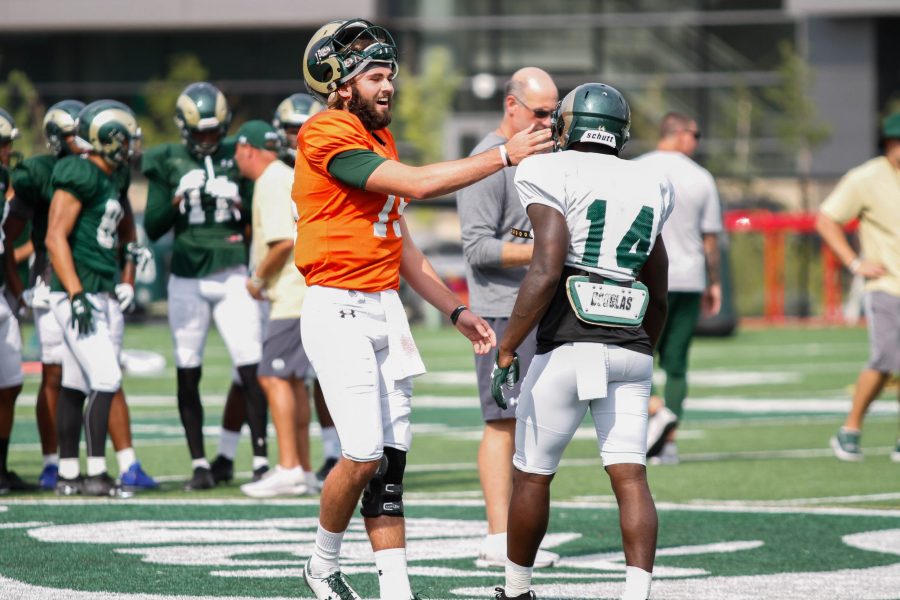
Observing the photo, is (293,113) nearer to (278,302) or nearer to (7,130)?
(278,302)

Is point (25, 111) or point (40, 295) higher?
point (25, 111)

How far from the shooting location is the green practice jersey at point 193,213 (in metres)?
10.1

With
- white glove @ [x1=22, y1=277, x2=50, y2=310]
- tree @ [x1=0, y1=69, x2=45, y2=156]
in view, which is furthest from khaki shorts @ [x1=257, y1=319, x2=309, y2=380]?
tree @ [x1=0, y1=69, x2=45, y2=156]

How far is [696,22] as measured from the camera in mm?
43000

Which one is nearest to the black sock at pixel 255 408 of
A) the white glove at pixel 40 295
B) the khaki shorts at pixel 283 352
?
the khaki shorts at pixel 283 352

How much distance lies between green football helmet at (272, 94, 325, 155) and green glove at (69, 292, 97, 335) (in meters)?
1.72

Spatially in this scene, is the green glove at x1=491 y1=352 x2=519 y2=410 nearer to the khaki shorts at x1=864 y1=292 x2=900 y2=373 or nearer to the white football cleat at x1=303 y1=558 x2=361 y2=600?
the white football cleat at x1=303 y1=558 x2=361 y2=600

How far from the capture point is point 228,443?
34.5 ft

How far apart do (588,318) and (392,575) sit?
120 cm

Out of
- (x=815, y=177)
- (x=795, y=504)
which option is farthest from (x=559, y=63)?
(x=795, y=504)

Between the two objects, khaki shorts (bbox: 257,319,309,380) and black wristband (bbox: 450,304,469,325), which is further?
khaki shorts (bbox: 257,319,309,380)

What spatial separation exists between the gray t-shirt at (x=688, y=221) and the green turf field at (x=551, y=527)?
4.43ft

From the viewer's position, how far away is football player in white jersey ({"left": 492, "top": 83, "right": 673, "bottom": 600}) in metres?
5.91

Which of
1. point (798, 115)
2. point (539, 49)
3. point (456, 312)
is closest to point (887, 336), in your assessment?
point (456, 312)
